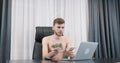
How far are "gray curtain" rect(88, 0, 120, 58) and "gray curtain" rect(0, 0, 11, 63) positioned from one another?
1.65 meters

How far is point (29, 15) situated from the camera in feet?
12.1

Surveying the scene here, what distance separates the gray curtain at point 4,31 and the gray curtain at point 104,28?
5.40 ft

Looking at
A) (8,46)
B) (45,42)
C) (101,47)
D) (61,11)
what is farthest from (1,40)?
(101,47)

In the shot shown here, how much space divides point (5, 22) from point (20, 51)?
2.09 ft

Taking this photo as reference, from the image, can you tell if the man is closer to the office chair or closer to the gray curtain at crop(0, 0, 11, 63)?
the office chair

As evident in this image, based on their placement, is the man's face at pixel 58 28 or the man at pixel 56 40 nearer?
the man at pixel 56 40

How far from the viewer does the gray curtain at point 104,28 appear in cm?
387

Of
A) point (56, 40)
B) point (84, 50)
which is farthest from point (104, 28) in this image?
point (84, 50)

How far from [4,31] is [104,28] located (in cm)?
201

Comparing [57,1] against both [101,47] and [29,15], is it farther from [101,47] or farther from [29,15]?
[101,47]

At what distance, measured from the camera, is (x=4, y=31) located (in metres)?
3.32

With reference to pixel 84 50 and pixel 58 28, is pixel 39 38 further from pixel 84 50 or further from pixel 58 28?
pixel 84 50

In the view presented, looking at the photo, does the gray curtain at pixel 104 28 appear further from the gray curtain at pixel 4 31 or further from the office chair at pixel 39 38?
the gray curtain at pixel 4 31

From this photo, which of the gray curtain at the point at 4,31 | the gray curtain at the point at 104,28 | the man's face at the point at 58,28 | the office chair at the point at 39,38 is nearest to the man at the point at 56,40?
the man's face at the point at 58,28
